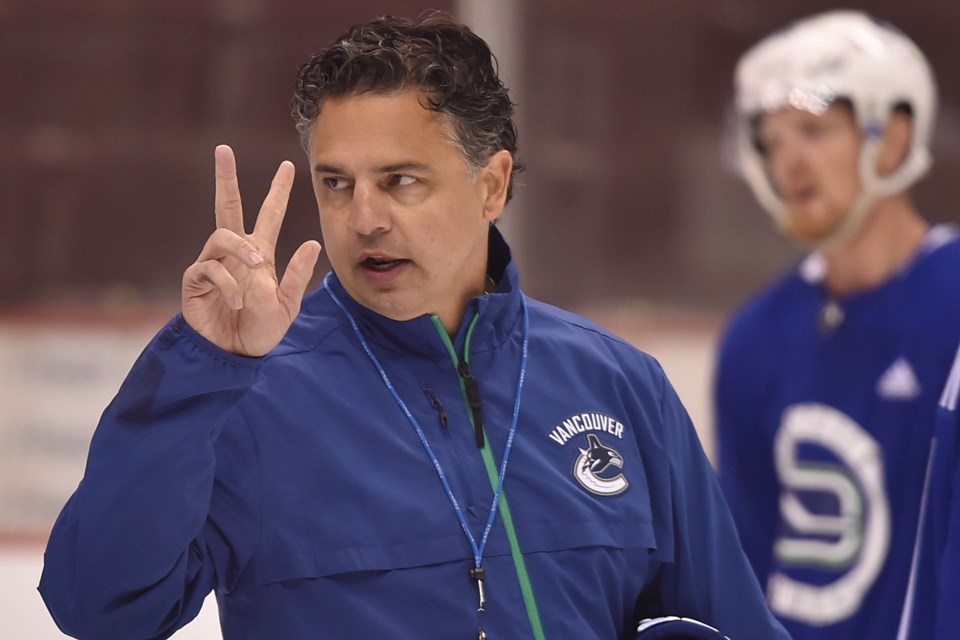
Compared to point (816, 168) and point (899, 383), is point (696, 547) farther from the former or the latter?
point (816, 168)

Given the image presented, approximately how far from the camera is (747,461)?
3.32m

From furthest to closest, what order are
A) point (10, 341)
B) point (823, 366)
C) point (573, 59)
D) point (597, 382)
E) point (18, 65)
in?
point (573, 59) → point (18, 65) → point (10, 341) → point (823, 366) → point (597, 382)

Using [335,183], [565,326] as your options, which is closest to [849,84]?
[565,326]

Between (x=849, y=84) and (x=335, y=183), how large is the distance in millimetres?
1827

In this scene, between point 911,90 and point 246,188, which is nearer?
point 911,90

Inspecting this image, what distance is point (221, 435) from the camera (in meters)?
1.78

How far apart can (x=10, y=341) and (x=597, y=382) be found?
286cm

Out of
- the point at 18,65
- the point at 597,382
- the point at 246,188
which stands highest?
the point at 18,65

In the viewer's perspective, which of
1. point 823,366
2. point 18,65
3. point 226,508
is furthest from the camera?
point 18,65

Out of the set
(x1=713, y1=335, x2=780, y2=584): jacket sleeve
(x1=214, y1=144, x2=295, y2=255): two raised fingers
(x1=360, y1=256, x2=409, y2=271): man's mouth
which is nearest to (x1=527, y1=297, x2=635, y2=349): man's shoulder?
(x1=360, y1=256, x2=409, y2=271): man's mouth

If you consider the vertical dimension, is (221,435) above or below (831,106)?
below

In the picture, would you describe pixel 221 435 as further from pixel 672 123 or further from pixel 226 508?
pixel 672 123

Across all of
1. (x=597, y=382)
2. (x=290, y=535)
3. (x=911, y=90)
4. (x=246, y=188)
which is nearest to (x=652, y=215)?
(x=246, y=188)

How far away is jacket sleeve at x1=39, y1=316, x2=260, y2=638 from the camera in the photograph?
1637mm
